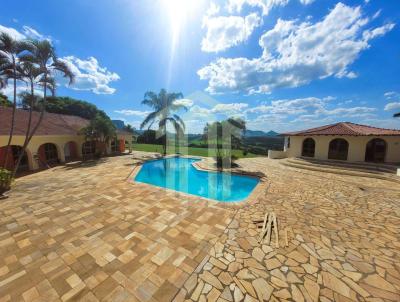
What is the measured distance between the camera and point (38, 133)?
12.7 meters

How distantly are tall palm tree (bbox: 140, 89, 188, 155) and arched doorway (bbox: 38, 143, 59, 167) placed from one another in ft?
26.5

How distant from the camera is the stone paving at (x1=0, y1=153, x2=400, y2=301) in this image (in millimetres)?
2820

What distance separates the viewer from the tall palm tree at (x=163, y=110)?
17922mm

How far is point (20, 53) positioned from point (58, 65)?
4.81ft

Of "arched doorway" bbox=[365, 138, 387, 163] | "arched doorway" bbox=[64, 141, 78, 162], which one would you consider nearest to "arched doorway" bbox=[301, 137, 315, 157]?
"arched doorway" bbox=[365, 138, 387, 163]

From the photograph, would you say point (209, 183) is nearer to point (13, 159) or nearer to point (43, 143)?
point (43, 143)

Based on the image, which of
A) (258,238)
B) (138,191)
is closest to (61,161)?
(138,191)

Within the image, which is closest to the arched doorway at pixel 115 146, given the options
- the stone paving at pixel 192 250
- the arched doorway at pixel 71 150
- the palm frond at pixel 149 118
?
the arched doorway at pixel 71 150

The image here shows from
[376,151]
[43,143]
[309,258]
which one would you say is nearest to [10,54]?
[43,143]

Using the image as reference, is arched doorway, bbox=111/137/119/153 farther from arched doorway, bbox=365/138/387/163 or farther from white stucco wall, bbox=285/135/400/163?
arched doorway, bbox=365/138/387/163

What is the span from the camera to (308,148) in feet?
51.5

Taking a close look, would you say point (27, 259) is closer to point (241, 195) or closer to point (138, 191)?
point (138, 191)

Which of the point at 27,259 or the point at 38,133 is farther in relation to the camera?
the point at 38,133

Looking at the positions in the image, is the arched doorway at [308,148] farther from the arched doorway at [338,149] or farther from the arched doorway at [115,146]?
the arched doorway at [115,146]
